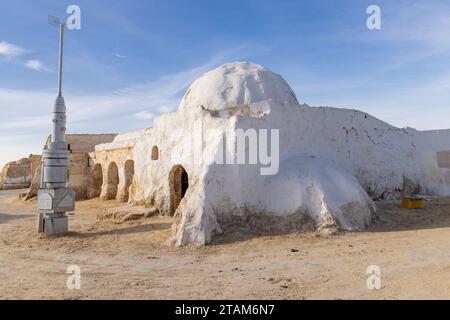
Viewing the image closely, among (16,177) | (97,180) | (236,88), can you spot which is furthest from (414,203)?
(16,177)

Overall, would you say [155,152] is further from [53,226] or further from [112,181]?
[112,181]

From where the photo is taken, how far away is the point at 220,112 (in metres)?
10.2

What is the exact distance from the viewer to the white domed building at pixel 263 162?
8.37 m

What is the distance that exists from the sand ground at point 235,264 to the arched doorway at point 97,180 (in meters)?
9.15

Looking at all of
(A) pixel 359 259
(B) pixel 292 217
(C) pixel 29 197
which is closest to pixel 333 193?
(B) pixel 292 217

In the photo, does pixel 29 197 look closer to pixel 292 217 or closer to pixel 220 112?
pixel 220 112

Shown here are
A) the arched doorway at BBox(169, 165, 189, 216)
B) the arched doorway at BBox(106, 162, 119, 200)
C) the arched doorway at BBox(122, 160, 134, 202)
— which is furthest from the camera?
the arched doorway at BBox(106, 162, 119, 200)

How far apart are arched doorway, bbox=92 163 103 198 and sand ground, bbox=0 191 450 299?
915 cm

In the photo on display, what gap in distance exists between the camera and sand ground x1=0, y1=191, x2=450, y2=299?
15.6 feet

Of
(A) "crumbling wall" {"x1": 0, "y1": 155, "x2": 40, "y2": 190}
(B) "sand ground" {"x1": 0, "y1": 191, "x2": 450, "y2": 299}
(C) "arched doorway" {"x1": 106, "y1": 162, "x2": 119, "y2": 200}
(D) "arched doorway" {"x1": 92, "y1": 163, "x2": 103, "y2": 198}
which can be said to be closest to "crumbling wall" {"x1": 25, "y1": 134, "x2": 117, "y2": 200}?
(D) "arched doorway" {"x1": 92, "y1": 163, "x2": 103, "y2": 198}

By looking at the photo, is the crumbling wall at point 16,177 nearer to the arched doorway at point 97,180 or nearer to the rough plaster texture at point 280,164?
the arched doorway at point 97,180

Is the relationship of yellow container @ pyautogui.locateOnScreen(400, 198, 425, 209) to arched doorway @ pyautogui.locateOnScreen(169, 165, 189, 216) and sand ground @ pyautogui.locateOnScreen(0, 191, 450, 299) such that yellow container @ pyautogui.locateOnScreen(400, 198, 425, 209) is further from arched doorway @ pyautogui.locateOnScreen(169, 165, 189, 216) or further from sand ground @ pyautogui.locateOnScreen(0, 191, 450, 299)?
arched doorway @ pyautogui.locateOnScreen(169, 165, 189, 216)

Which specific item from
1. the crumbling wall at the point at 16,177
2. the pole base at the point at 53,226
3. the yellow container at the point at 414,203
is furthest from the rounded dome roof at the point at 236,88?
the crumbling wall at the point at 16,177
